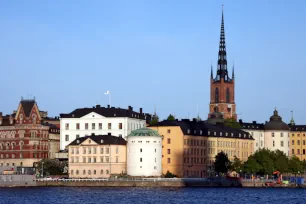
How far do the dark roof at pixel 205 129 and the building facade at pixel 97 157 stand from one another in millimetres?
10049

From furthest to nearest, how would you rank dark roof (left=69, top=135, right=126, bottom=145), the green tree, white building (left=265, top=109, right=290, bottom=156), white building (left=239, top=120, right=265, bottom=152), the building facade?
white building (left=239, top=120, right=265, bottom=152) → white building (left=265, top=109, right=290, bottom=156) → the green tree → dark roof (left=69, top=135, right=126, bottom=145) → the building facade

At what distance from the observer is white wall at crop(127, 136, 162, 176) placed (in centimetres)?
14238

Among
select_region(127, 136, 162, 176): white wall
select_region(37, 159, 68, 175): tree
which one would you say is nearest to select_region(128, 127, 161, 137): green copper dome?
select_region(127, 136, 162, 176): white wall

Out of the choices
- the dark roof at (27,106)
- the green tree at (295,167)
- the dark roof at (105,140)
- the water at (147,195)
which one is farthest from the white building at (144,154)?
the green tree at (295,167)

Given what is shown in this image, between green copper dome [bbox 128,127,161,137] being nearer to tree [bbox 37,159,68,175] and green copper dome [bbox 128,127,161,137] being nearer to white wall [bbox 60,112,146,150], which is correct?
white wall [bbox 60,112,146,150]

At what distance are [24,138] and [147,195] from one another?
51726mm

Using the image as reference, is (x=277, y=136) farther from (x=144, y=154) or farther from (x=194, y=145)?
(x=144, y=154)

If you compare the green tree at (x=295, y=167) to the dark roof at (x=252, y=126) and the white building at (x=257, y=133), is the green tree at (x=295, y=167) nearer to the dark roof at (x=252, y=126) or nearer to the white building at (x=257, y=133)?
the white building at (x=257, y=133)

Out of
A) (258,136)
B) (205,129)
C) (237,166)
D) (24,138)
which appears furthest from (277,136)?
(24,138)

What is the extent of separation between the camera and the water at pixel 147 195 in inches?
4232

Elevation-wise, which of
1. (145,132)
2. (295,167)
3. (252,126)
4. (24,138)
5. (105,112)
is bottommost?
(295,167)

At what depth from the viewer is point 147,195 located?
115m

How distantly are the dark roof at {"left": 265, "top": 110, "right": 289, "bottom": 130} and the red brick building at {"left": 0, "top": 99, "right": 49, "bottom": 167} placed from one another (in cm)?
5163

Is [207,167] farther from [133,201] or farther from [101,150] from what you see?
[133,201]
